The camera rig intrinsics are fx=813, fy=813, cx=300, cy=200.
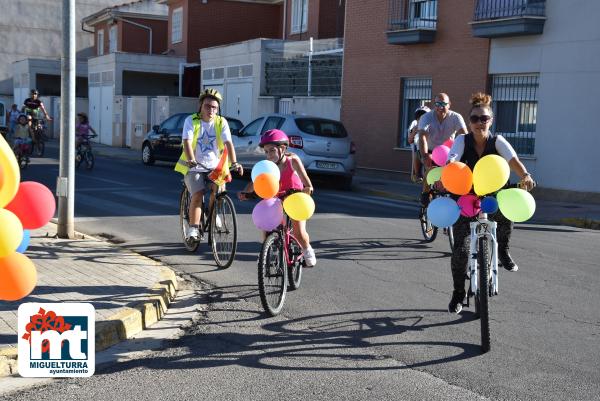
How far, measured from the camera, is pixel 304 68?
89.4ft

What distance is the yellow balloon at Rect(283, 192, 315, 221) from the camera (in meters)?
6.82

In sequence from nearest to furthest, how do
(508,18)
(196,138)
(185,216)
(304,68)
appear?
(196,138)
(185,216)
(508,18)
(304,68)

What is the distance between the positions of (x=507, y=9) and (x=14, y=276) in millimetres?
16971

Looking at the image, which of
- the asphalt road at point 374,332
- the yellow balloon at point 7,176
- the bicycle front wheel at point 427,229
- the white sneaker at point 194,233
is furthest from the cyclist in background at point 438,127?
the yellow balloon at point 7,176

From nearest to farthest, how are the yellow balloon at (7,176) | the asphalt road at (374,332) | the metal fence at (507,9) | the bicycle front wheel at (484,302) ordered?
the yellow balloon at (7,176)
the asphalt road at (374,332)
the bicycle front wheel at (484,302)
the metal fence at (507,9)

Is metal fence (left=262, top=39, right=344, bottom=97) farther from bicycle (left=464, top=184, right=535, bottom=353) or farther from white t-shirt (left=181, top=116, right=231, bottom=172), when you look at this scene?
bicycle (left=464, top=184, right=535, bottom=353)

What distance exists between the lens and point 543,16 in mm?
18453

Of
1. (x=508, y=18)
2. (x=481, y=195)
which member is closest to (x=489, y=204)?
(x=481, y=195)

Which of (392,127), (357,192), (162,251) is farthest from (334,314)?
(392,127)

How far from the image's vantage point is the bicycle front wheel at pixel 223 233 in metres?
8.78

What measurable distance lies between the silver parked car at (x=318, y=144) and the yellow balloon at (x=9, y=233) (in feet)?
45.3

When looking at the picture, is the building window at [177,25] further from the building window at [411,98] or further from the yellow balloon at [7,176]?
the yellow balloon at [7,176]

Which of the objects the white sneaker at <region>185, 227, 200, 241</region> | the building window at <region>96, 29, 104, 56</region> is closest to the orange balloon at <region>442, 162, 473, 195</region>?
the white sneaker at <region>185, 227, 200, 241</region>

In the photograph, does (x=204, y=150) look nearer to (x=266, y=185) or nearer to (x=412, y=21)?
(x=266, y=185)
